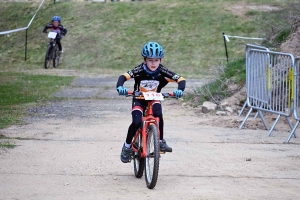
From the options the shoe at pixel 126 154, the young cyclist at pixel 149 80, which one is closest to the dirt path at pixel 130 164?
the shoe at pixel 126 154

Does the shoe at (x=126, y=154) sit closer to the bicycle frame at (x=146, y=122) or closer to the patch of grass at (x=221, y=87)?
the bicycle frame at (x=146, y=122)

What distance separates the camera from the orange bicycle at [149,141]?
781 cm

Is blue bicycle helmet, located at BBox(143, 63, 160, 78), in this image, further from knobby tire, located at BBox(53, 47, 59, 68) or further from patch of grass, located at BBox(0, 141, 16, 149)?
knobby tire, located at BBox(53, 47, 59, 68)

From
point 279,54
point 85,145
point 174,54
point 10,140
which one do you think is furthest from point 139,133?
point 174,54

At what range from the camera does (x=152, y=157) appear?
802 cm

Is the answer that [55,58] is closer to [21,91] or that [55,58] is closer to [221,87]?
[21,91]

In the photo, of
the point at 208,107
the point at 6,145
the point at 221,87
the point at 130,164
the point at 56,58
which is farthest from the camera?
the point at 56,58

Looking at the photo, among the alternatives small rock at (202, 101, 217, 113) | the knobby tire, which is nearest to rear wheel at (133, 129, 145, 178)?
small rock at (202, 101, 217, 113)

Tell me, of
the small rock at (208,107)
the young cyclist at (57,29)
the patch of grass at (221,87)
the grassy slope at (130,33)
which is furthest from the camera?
the grassy slope at (130,33)

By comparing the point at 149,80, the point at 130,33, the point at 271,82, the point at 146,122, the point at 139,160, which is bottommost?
the point at 139,160

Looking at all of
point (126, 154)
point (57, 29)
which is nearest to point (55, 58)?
point (57, 29)

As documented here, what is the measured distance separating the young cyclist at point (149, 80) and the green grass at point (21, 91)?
431cm

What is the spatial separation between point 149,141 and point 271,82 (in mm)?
4261

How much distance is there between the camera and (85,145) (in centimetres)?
1062
